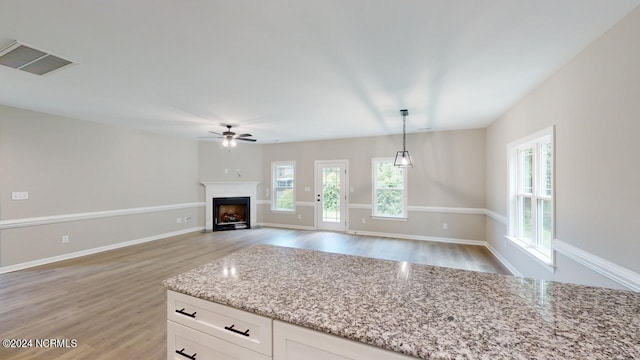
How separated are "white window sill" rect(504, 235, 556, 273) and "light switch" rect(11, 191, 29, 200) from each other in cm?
730

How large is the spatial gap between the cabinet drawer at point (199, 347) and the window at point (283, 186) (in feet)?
20.2

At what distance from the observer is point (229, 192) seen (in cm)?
731

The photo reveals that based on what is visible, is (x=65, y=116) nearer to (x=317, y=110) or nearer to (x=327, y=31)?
(x=317, y=110)

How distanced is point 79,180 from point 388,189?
6400mm

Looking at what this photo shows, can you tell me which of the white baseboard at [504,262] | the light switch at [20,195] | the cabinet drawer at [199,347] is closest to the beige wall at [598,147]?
the white baseboard at [504,262]

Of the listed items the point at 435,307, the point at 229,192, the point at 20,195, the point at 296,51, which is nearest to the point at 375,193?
the point at 229,192

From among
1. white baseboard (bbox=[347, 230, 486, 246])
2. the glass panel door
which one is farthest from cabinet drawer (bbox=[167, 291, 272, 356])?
the glass panel door

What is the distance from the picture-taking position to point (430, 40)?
2.03 m

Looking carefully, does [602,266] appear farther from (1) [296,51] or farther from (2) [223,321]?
(1) [296,51]

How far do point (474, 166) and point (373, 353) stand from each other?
5.77 meters

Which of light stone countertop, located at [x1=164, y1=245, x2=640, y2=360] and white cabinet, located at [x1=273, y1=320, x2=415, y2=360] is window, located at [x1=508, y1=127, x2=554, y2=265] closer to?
light stone countertop, located at [x1=164, y1=245, x2=640, y2=360]

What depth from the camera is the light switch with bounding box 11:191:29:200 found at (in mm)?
3969

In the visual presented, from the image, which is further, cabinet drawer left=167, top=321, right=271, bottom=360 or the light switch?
the light switch

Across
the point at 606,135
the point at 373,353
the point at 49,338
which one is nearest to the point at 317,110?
the point at 606,135
